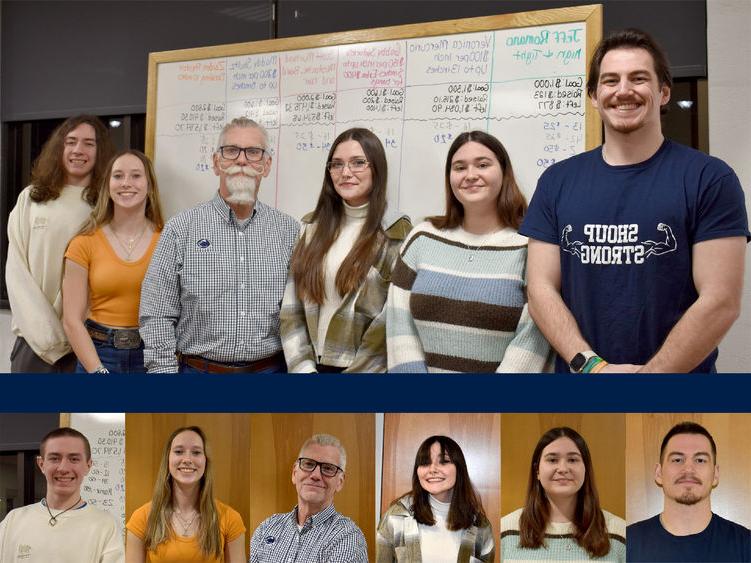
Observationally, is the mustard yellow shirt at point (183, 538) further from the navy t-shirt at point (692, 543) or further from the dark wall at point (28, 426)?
the navy t-shirt at point (692, 543)

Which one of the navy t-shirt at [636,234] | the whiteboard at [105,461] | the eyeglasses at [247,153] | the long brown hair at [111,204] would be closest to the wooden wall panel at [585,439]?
the whiteboard at [105,461]

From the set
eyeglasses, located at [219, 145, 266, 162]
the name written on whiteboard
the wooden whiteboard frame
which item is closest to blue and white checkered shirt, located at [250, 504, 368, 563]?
eyeglasses, located at [219, 145, 266, 162]

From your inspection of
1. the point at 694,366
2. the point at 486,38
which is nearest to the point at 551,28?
the point at 486,38

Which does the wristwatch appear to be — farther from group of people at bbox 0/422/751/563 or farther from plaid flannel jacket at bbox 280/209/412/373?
group of people at bbox 0/422/751/563

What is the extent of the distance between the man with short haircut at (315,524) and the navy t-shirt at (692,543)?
1.05 feet

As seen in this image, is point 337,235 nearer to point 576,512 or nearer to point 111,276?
point 111,276

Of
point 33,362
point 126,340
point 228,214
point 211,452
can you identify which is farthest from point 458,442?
point 33,362

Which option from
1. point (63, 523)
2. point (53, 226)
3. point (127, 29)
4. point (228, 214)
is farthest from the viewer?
point (127, 29)

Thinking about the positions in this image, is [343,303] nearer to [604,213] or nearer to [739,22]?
[604,213]

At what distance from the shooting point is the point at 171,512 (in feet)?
4.04

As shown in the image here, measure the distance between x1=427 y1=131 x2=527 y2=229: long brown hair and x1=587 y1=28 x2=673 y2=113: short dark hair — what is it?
1.19 feet

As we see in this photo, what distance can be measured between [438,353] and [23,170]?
269 centimetres

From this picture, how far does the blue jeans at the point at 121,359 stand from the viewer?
11.5 feet

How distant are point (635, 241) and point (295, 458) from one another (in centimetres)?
153
